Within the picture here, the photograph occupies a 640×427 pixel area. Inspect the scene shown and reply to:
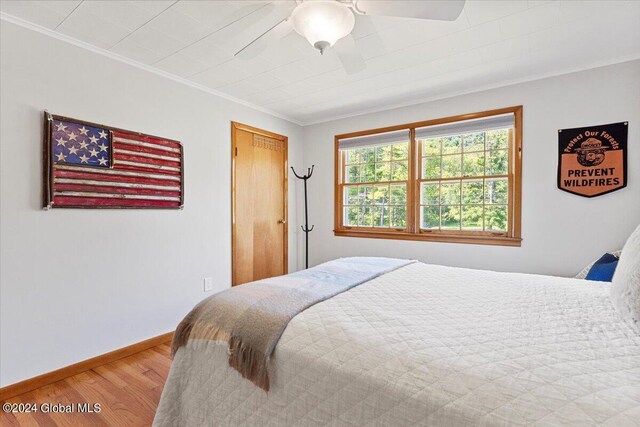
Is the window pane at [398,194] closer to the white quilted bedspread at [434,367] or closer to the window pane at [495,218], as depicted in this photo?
the window pane at [495,218]

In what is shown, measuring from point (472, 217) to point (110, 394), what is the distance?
3.36 metres

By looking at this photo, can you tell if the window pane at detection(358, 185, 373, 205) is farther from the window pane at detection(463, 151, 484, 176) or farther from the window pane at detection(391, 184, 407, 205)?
the window pane at detection(463, 151, 484, 176)

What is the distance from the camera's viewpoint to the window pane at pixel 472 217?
3.24 metres

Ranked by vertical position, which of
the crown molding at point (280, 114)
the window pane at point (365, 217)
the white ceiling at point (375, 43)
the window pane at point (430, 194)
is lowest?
the window pane at point (365, 217)

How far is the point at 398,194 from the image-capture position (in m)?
3.72

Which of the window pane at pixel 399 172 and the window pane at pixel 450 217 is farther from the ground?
the window pane at pixel 399 172

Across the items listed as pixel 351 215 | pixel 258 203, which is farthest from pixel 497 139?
pixel 258 203

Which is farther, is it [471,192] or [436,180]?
[436,180]

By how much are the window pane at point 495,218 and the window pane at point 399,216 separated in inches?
33.0

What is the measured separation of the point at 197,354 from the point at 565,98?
3.40m

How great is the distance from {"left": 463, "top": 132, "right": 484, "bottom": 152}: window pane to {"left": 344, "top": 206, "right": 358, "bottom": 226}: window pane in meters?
1.46

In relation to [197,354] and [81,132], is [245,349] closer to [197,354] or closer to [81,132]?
[197,354]

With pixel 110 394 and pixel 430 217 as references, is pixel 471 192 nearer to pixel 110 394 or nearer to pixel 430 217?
pixel 430 217

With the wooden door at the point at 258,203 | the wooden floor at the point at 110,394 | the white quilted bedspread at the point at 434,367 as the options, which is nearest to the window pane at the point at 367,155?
the wooden door at the point at 258,203
